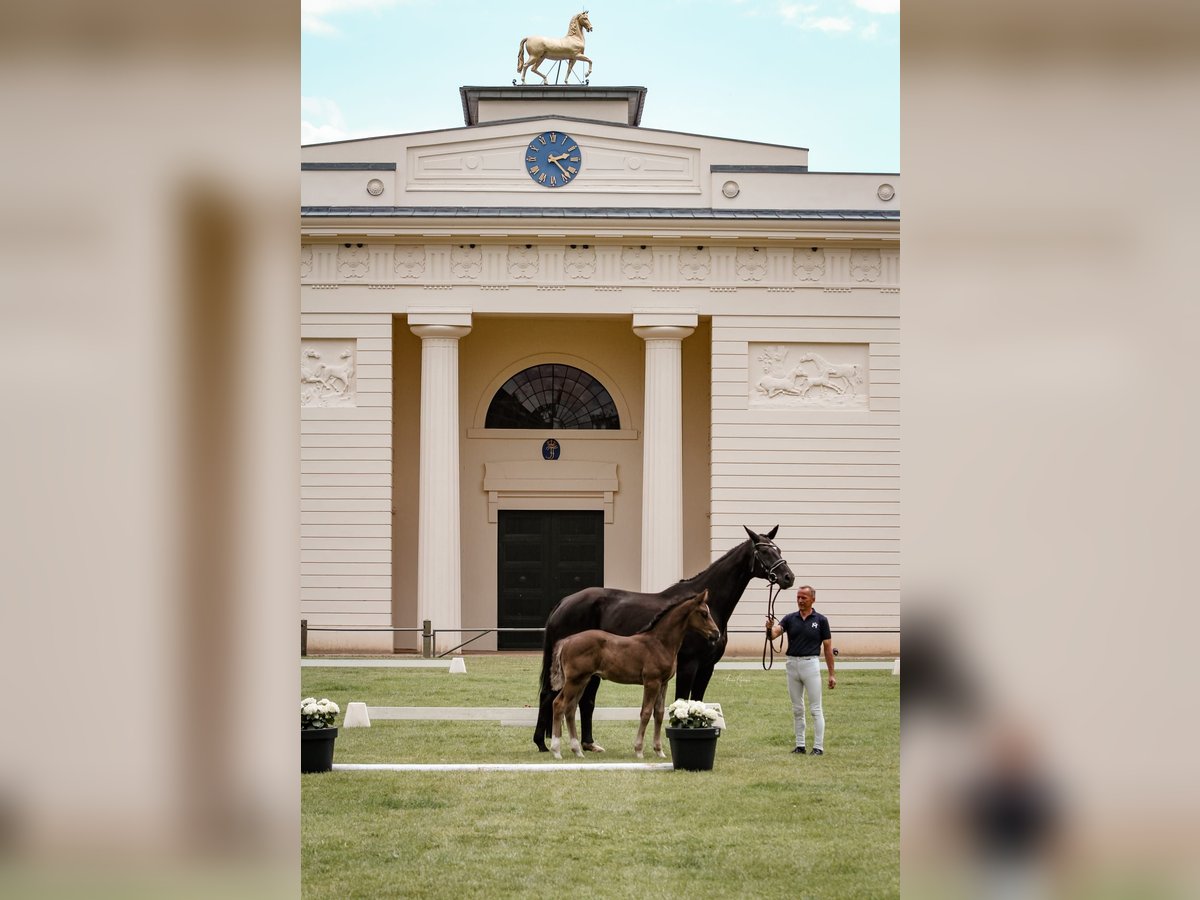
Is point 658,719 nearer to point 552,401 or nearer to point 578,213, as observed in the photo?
point 578,213

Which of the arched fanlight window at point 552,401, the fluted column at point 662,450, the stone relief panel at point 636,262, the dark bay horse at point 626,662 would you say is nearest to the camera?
the dark bay horse at point 626,662


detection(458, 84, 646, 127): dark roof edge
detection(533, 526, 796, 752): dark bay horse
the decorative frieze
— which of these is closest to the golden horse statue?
detection(458, 84, 646, 127): dark roof edge

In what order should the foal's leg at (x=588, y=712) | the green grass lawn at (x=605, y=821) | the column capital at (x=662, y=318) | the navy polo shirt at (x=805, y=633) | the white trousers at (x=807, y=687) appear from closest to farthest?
the green grass lawn at (x=605, y=821) → the white trousers at (x=807, y=687) → the navy polo shirt at (x=805, y=633) → the foal's leg at (x=588, y=712) → the column capital at (x=662, y=318)

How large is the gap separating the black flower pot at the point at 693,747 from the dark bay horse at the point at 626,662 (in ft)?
2.93

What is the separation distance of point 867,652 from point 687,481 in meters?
6.78

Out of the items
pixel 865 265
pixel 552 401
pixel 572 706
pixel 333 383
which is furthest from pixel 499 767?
pixel 552 401

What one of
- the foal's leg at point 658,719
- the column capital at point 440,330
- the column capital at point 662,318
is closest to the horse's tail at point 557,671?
the foal's leg at point 658,719

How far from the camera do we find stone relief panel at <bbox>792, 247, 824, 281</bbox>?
1252 inches

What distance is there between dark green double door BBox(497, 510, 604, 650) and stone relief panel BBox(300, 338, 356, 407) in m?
5.34

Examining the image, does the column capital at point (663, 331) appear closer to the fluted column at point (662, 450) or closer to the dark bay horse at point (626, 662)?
the fluted column at point (662, 450)

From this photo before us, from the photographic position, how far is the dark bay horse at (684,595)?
14.0 meters

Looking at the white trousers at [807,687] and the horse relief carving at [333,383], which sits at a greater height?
the horse relief carving at [333,383]
